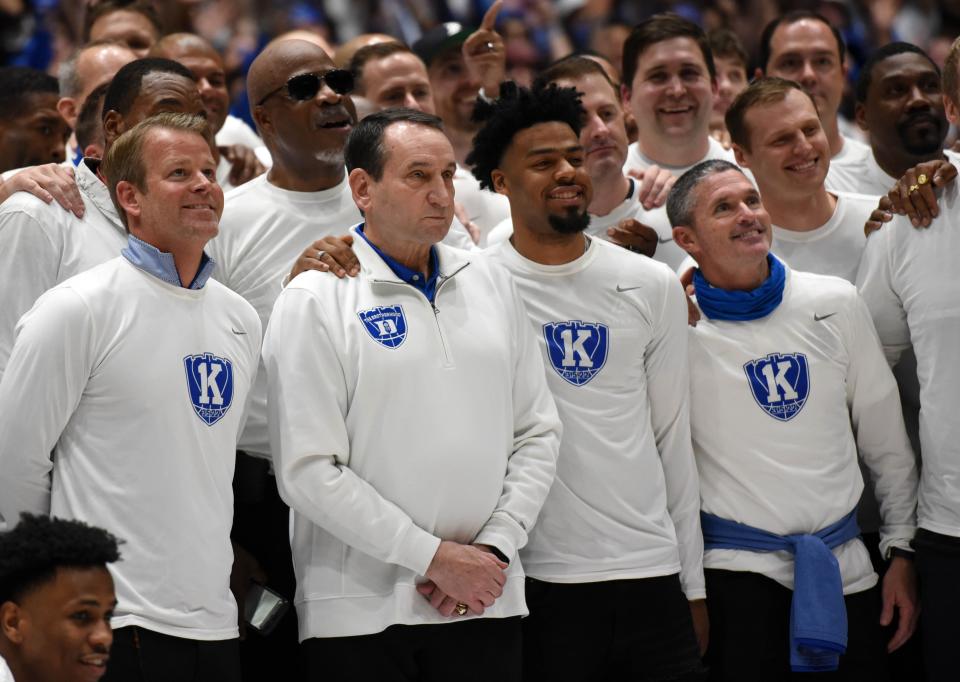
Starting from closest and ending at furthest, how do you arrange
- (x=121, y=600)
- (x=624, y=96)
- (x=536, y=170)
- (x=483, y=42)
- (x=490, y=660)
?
(x=121, y=600)
(x=490, y=660)
(x=536, y=170)
(x=483, y=42)
(x=624, y=96)

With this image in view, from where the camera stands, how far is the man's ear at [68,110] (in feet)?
17.3

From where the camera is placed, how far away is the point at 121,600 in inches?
146

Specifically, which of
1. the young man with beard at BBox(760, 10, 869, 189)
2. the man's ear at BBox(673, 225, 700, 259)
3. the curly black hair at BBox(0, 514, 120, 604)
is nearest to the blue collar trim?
the man's ear at BBox(673, 225, 700, 259)

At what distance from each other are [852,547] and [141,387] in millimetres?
2506

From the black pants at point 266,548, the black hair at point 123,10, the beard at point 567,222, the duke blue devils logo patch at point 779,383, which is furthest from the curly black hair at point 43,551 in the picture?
the black hair at point 123,10

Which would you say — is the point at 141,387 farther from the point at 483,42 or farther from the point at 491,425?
the point at 483,42

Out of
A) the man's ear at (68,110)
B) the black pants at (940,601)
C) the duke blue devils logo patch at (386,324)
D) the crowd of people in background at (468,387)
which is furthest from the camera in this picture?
the man's ear at (68,110)

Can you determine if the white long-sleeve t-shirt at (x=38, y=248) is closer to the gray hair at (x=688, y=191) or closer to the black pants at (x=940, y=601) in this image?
the gray hair at (x=688, y=191)

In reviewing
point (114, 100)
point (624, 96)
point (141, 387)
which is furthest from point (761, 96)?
point (141, 387)

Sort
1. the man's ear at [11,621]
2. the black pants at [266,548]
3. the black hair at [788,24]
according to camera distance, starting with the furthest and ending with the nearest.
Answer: the black hair at [788,24] → the black pants at [266,548] → the man's ear at [11,621]

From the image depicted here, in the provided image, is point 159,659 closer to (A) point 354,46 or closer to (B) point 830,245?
(B) point 830,245

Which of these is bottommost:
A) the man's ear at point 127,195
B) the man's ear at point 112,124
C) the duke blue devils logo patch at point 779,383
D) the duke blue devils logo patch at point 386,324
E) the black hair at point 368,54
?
the duke blue devils logo patch at point 779,383

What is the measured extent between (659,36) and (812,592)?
280cm

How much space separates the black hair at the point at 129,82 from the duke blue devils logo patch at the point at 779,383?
2205 millimetres
